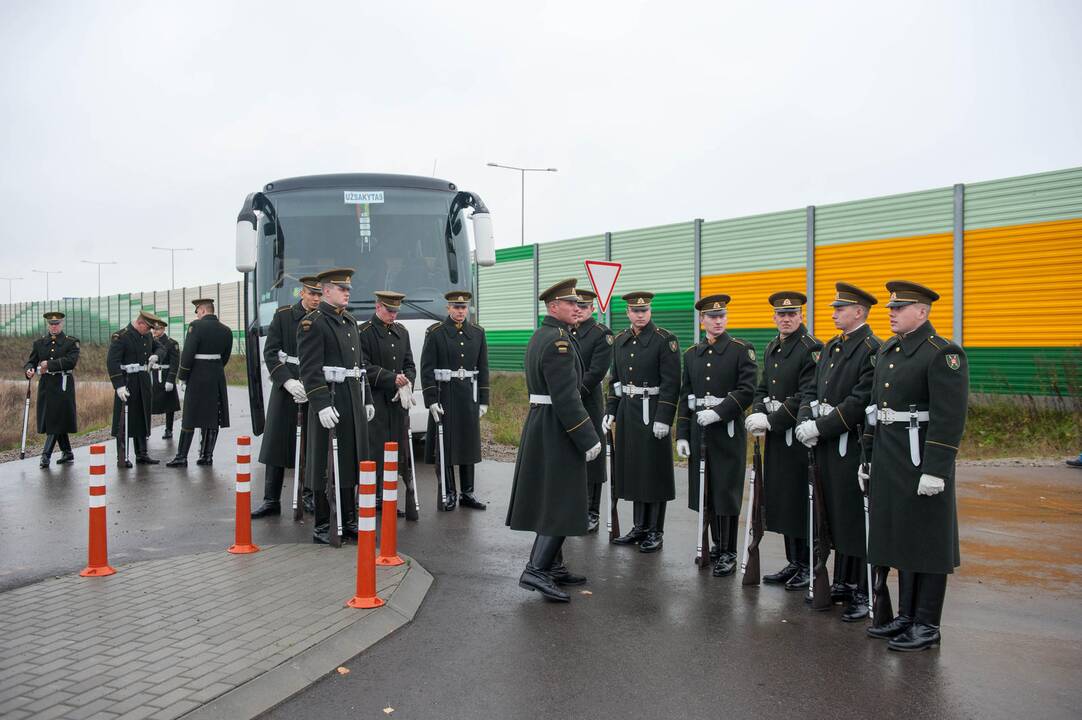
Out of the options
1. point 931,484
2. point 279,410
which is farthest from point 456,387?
point 931,484

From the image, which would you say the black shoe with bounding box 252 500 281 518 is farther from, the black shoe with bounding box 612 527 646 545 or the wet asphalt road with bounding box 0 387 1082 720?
the black shoe with bounding box 612 527 646 545

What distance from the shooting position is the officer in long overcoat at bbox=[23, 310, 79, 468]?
12328 millimetres

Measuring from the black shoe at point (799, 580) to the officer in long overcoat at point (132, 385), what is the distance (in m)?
9.52

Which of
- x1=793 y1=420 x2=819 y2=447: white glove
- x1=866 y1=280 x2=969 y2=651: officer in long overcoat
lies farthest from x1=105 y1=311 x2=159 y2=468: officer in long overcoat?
x1=866 y1=280 x2=969 y2=651: officer in long overcoat

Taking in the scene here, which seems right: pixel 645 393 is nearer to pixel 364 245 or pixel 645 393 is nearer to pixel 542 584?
pixel 542 584

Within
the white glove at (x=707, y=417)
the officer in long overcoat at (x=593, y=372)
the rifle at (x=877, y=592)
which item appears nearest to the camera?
the rifle at (x=877, y=592)

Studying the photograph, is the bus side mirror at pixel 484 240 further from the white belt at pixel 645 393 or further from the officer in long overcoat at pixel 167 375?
the officer in long overcoat at pixel 167 375

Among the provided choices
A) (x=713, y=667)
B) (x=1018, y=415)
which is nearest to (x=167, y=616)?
(x=713, y=667)

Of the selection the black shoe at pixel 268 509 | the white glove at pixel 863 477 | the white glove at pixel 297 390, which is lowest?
the black shoe at pixel 268 509

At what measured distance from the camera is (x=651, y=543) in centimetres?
773

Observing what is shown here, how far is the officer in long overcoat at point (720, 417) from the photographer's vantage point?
704 centimetres

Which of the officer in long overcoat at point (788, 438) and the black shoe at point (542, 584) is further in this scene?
the officer in long overcoat at point (788, 438)

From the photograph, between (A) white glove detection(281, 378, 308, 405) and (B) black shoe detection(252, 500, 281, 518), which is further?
(B) black shoe detection(252, 500, 281, 518)

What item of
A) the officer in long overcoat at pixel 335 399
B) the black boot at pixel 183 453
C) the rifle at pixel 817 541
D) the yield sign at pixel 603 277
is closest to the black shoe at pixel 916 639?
the rifle at pixel 817 541
